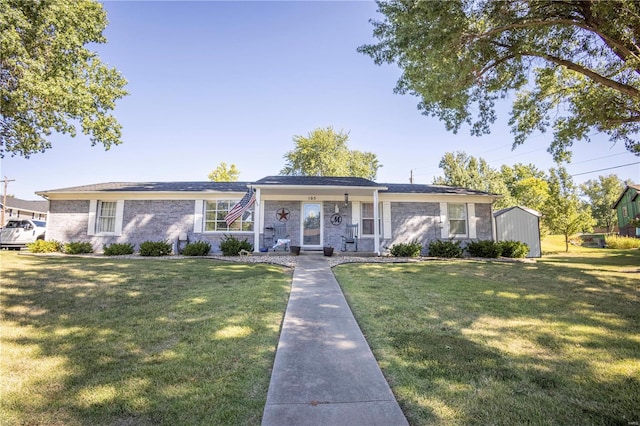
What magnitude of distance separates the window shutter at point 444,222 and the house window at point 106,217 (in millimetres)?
15961

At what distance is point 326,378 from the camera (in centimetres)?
271

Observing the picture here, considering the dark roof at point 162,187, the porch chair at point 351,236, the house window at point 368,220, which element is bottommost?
the porch chair at point 351,236

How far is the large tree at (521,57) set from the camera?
21.1 feet

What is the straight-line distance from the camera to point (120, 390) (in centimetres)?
→ 243

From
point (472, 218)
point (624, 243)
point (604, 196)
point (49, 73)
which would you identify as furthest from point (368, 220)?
point (604, 196)

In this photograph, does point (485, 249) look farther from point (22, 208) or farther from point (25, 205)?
point (25, 205)

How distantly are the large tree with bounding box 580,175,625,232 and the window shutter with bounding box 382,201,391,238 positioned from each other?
186ft

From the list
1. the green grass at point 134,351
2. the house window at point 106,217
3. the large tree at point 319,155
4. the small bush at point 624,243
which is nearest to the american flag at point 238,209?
the green grass at point 134,351

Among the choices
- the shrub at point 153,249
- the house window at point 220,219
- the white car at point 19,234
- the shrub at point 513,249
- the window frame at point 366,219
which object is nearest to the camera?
the shrub at point 153,249

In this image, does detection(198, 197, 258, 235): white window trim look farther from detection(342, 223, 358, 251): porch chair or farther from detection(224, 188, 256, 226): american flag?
detection(342, 223, 358, 251): porch chair

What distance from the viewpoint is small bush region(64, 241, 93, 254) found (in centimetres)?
1298

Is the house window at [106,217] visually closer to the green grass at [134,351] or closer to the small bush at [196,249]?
the small bush at [196,249]

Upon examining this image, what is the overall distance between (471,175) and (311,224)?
28.7 meters

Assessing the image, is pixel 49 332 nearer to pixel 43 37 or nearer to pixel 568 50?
pixel 43 37
